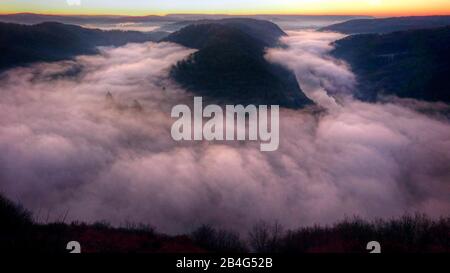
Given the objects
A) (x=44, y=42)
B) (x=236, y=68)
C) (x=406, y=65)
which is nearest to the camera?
(x=44, y=42)

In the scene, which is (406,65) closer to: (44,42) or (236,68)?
(236,68)

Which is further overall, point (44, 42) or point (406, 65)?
point (406, 65)

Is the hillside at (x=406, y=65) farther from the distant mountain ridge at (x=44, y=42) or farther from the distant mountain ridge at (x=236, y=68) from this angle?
the distant mountain ridge at (x=44, y=42)

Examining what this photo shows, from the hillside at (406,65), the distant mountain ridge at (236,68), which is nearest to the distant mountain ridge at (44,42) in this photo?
the distant mountain ridge at (236,68)

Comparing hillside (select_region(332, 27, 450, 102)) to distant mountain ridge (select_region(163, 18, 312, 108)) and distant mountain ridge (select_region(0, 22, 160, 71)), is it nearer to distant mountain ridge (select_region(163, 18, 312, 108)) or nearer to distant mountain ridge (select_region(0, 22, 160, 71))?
distant mountain ridge (select_region(163, 18, 312, 108))

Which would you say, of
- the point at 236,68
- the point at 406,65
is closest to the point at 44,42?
the point at 236,68

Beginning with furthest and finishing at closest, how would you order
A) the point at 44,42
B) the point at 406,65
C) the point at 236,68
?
the point at 406,65 → the point at 236,68 → the point at 44,42

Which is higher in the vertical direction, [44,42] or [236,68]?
[44,42]
